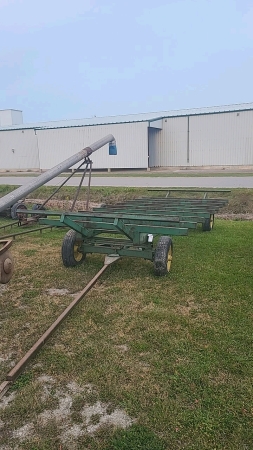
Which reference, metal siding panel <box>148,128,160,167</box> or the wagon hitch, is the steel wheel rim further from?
metal siding panel <box>148,128,160,167</box>

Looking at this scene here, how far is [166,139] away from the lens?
93.9 ft

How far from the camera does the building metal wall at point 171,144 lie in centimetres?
2784

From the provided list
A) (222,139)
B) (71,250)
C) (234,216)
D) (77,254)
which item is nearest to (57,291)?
(71,250)

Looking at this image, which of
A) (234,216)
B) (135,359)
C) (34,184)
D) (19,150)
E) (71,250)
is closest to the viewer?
(135,359)

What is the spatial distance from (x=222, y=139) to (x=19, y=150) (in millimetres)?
17762

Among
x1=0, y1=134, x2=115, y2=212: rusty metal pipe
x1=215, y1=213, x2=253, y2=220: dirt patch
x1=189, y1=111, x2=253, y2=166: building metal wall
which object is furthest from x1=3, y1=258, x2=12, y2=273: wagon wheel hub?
x1=189, y1=111, x2=253, y2=166: building metal wall

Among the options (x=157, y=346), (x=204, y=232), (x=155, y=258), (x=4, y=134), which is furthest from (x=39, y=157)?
(x=157, y=346)

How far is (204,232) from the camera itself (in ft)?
28.5

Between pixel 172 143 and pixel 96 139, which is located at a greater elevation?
pixel 96 139

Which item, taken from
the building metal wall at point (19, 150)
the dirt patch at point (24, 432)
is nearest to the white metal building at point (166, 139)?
the building metal wall at point (19, 150)

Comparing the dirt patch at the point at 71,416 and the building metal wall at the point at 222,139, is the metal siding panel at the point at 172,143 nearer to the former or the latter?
the building metal wall at the point at 222,139

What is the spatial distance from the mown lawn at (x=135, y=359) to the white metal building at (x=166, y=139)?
71.7 feet

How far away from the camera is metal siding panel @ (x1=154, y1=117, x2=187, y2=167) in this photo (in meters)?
27.8

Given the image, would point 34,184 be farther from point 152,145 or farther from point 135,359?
point 152,145
